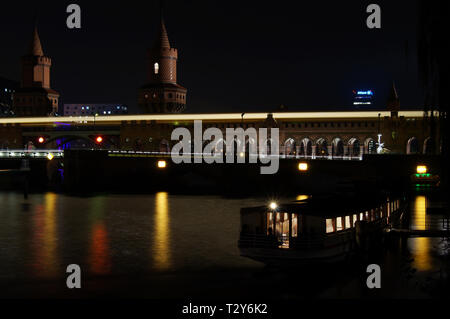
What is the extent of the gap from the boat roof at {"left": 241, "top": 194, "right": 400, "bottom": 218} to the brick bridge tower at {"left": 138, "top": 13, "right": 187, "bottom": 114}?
9284cm

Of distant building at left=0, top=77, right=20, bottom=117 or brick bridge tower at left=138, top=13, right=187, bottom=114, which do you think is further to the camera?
distant building at left=0, top=77, right=20, bottom=117

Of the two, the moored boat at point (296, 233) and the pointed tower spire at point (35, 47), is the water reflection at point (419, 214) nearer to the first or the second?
the moored boat at point (296, 233)

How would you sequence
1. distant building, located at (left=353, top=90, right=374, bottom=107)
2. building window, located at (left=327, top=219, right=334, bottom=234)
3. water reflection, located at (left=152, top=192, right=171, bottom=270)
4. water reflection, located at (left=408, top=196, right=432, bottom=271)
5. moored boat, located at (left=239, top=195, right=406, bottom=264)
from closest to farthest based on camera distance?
moored boat, located at (left=239, top=195, right=406, bottom=264) < building window, located at (left=327, top=219, right=334, bottom=234) < water reflection, located at (left=408, top=196, right=432, bottom=271) < water reflection, located at (left=152, top=192, right=171, bottom=270) < distant building, located at (left=353, top=90, right=374, bottom=107)

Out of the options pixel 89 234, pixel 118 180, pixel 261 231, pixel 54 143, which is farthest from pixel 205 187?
pixel 54 143

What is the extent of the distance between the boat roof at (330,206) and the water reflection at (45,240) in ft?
26.7

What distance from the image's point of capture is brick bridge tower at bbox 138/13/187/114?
386 feet

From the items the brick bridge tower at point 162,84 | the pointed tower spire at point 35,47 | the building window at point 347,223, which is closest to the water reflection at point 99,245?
the building window at point 347,223

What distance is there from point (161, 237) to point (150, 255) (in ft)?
16.1

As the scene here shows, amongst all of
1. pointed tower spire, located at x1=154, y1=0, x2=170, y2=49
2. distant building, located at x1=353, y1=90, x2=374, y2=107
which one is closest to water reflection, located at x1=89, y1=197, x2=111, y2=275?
pointed tower spire, located at x1=154, y1=0, x2=170, y2=49

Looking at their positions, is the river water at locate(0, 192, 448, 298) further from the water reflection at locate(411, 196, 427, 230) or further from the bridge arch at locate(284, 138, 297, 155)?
the bridge arch at locate(284, 138, 297, 155)

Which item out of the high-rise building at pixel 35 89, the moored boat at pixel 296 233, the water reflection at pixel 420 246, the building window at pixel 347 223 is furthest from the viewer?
the high-rise building at pixel 35 89

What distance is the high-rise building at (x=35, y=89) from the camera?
12625 cm

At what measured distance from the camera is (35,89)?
12688 cm

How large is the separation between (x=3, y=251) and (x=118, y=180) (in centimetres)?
3081
